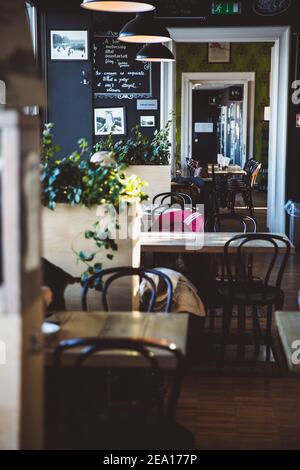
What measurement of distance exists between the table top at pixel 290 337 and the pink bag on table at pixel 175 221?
2572 millimetres

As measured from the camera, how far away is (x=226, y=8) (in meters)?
8.91

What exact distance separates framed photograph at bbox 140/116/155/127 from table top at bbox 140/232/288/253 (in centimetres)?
402

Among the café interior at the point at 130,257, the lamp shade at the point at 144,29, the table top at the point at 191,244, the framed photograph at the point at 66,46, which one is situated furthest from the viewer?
the framed photograph at the point at 66,46

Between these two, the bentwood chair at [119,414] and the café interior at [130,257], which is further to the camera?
the bentwood chair at [119,414]

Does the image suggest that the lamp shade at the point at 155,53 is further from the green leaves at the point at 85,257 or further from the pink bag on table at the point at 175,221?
the green leaves at the point at 85,257

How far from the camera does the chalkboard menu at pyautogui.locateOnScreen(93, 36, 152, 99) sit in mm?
9352

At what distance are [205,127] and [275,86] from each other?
1411 centimetres

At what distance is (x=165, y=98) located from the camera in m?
9.27

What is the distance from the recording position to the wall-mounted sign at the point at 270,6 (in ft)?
29.0

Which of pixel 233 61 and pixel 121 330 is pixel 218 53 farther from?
pixel 121 330

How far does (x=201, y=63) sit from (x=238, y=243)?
943 centimetres

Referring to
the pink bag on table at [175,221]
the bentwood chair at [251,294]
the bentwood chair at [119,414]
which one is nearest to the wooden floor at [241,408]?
the bentwood chair at [251,294]

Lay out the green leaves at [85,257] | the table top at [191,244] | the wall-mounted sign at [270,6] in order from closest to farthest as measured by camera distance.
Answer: the green leaves at [85,257]
the table top at [191,244]
the wall-mounted sign at [270,6]

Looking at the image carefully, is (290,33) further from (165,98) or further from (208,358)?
(208,358)
